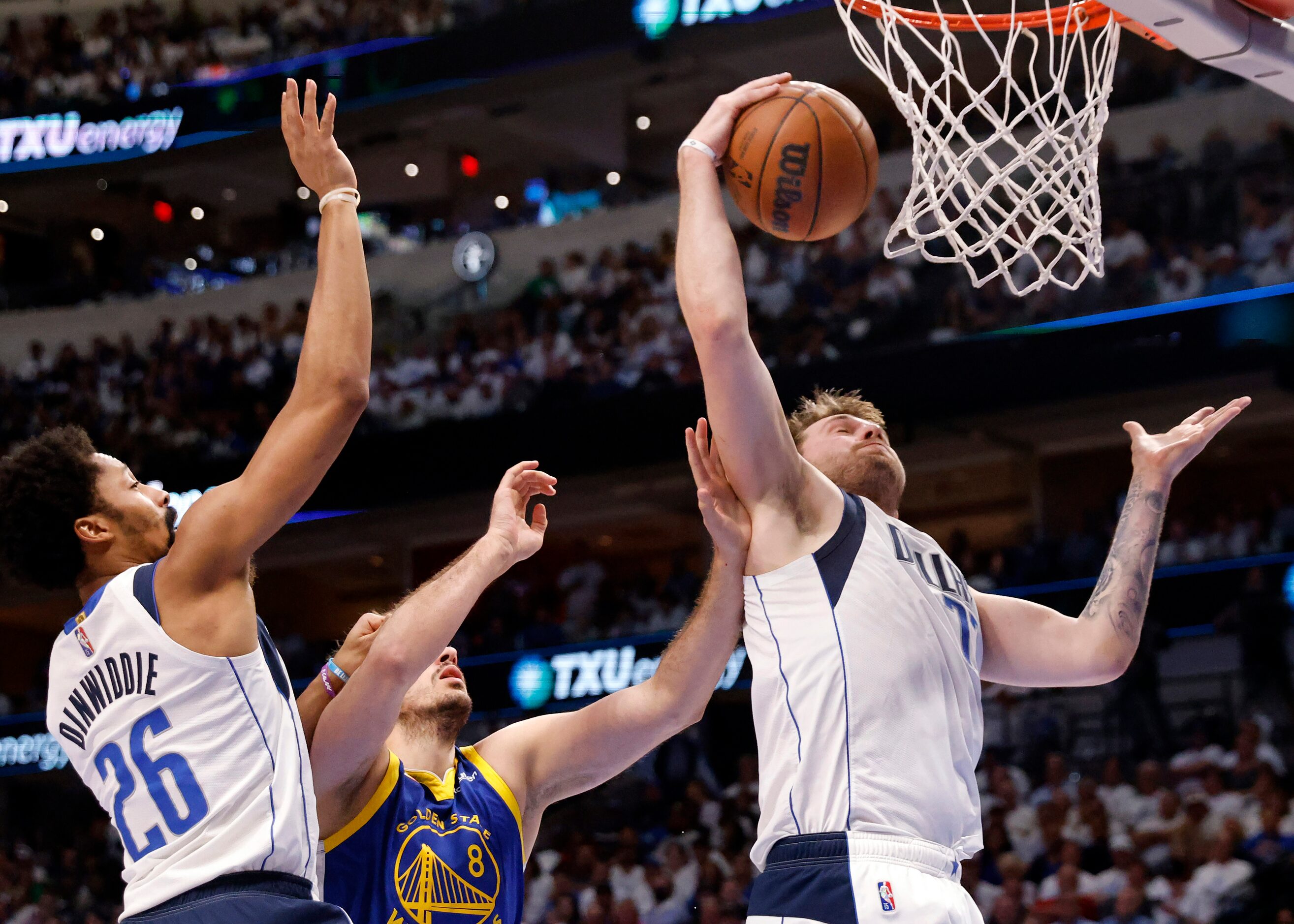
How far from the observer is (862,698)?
2.71 meters

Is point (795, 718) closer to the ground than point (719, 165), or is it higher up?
closer to the ground

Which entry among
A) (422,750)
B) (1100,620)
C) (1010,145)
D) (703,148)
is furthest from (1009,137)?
(422,750)

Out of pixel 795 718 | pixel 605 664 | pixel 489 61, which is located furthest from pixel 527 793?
pixel 489 61

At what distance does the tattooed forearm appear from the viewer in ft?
10.7

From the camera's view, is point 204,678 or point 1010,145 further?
point 1010,145

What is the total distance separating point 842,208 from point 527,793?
6.14 ft

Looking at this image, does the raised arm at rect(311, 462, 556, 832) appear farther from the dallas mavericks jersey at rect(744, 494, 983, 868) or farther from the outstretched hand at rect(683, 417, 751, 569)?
the dallas mavericks jersey at rect(744, 494, 983, 868)

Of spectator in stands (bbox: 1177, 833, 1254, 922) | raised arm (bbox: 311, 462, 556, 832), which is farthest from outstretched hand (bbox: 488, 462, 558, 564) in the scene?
spectator in stands (bbox: 1177, 833, 1254, 922)

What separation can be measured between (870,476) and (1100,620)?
665 millimetres

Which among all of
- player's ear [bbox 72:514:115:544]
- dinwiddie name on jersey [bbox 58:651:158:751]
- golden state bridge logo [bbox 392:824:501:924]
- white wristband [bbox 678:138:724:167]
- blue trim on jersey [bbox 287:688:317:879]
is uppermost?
white wristband [bbox 678:138:724:167]

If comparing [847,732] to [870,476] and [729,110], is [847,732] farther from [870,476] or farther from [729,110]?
[729,110]

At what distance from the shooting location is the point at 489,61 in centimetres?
1541

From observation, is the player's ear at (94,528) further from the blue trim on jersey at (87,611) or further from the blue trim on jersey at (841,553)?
the blue trim on jersey at (841,553)

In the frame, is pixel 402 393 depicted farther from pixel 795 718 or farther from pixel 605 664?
pixel 795 718
